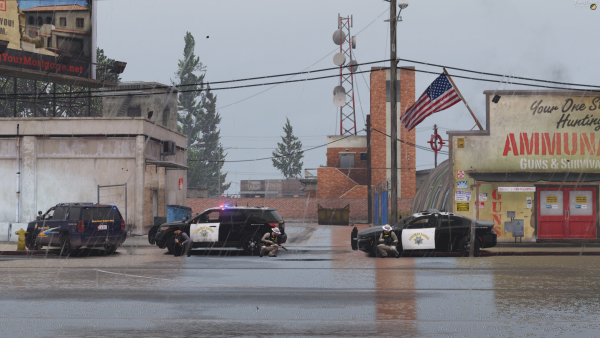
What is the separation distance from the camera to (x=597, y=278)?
13.5m

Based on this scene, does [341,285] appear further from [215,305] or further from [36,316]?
[36,316]

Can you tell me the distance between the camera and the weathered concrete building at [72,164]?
2936 centimetres

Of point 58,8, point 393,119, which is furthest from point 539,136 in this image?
point 58,8

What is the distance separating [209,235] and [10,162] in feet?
47.0

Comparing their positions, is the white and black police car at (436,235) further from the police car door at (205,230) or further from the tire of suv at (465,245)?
the police car door at (205,230)

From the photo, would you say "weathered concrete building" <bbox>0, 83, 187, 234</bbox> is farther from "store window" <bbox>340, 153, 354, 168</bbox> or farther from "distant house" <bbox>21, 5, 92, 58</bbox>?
"store window" <bbox>340, 153, 354, 168</bbox>

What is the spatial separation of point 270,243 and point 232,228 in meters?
1.39

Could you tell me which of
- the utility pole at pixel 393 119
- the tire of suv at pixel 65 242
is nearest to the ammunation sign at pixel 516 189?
the utility pole at pixel 393 119

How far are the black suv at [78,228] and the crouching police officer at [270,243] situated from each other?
4936mm

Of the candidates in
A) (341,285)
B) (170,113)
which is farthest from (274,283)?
(170,113)

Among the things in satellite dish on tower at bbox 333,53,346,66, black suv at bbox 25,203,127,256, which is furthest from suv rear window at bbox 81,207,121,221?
satellite dish on tower at bbox 333,53,346,66

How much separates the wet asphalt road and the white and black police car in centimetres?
169

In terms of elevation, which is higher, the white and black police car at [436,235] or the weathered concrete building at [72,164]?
the weathered concrete building at [72,164]

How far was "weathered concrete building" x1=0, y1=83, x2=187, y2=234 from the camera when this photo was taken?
29359mm
